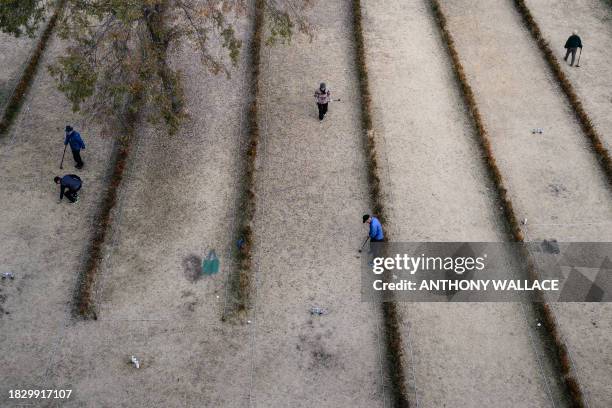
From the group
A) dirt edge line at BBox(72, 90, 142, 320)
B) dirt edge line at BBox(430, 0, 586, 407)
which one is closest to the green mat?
dirt edge line at BBox(72, 90, 142, 320)

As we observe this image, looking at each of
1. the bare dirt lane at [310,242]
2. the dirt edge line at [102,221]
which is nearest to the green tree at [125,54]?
the dirt edge line at [102,221]

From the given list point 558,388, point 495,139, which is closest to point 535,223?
point 495,139

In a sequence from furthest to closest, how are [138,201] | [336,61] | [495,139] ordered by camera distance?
[336,61]
[495,139]
[138,201]

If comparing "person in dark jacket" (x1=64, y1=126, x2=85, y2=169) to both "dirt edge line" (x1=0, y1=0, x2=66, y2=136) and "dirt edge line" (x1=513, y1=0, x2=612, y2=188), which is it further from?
"dirt edge line" (x1=513, y1=0, x2=612, y2=188)

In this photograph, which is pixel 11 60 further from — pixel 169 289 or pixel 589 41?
pixel 589 41

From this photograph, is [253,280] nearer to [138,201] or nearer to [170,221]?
[170,221]

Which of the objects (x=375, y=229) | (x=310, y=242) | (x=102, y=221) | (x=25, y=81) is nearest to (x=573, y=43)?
(x=375, y=229)
